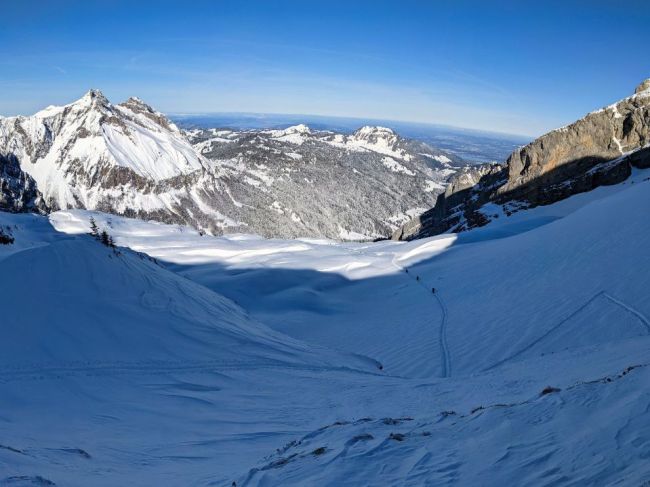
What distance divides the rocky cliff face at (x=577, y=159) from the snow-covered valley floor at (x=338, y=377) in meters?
28.7

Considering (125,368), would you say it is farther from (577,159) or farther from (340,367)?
(577,159)

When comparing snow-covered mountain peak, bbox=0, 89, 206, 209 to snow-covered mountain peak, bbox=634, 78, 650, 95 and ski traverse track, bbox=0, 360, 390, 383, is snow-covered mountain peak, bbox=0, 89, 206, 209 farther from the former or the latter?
ski traverse track, bbox=0, 360, 390, 383

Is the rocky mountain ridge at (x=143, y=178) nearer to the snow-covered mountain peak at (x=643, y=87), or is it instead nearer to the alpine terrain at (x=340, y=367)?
the snow-covered mountain peak at (x=643, y=87)

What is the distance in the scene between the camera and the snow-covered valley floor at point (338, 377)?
20.5 ft

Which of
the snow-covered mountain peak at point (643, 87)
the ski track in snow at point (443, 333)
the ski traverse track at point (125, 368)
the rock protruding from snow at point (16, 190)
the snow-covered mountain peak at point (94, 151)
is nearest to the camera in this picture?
the ski traverse track at point (125, 368)

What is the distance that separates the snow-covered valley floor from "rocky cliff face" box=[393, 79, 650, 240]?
28694 mm

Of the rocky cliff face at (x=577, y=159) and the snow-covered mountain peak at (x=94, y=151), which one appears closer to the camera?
the rocky cliff face at (x=577, y=159)

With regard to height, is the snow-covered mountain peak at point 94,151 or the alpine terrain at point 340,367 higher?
the snow-covered mountain peak at point 94,151

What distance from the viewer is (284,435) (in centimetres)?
915

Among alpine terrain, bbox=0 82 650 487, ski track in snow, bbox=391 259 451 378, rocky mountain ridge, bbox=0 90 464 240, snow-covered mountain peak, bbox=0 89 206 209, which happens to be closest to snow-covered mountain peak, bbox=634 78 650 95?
alpine terrain, bbox=0 82 650 487

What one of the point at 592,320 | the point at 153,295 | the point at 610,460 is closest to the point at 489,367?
the point at 592,320

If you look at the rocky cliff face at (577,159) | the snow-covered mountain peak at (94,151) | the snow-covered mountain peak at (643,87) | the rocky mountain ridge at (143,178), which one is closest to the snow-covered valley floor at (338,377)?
the rocky cliff face at (577,159)

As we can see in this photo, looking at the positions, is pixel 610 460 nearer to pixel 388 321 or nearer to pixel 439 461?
pixel 439 461

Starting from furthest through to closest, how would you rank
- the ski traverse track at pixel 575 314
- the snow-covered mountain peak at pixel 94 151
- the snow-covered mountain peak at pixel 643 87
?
the snow-covered mountain peak at pixel 94 151, the snow-covered mountain peak at pixel 643 87, the ski traverse track at pixel 575 314
